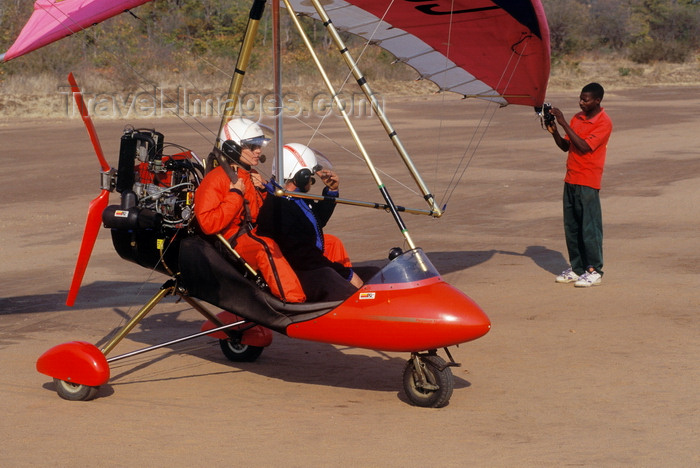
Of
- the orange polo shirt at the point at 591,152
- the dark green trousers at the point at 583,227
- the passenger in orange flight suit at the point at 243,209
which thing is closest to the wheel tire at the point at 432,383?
the passenger in orange flight suit at the point at 243,209

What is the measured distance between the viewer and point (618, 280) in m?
9.77

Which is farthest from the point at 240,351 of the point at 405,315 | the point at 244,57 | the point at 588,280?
the point at 588,280

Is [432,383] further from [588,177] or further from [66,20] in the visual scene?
[588,177]

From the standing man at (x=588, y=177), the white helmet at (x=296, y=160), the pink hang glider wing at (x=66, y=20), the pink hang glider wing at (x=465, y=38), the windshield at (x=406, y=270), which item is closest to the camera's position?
the windshield at (x=406, y=270)

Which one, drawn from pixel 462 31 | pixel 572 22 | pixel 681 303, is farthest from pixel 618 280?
pixel 572 22

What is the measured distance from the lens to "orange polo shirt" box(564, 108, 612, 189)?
949 centimetres

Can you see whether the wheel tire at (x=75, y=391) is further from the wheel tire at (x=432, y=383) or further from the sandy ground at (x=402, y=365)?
the wheel tire at (x=432, y=383)

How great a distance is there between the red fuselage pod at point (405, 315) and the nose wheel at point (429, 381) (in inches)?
8.8

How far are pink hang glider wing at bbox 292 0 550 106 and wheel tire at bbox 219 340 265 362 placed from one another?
9.34 ft

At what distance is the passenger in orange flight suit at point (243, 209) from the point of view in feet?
20.7

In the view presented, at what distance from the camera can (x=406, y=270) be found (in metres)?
5.94

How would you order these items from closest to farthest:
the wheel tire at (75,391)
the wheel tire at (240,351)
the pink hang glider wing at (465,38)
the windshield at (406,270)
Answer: the windshield at (406,270) < the wheel tire at (75,391) < the wheel tire at (240,351) < the pink hang glider wing at (465,38)

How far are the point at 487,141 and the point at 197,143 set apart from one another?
287 inches

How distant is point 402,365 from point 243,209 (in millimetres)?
1709
